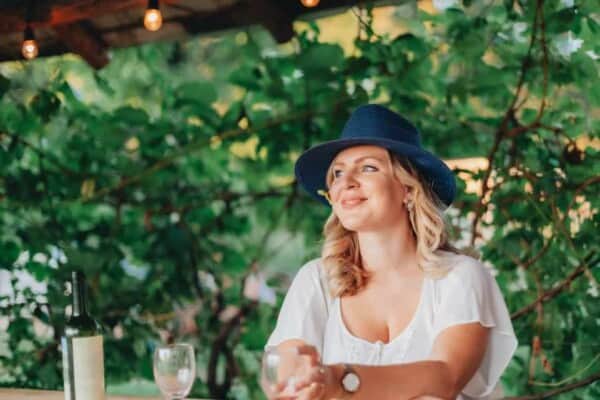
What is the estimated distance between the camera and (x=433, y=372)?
6.02 feet

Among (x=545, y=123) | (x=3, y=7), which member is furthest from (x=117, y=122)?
(x=545, y=123)

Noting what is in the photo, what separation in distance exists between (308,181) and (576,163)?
133 centimetres

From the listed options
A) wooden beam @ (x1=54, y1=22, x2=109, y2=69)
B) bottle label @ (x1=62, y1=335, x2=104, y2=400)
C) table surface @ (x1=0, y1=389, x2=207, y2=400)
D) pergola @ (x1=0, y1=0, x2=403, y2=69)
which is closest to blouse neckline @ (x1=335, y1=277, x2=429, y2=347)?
table surface @ (x1=0, y1=389, x2=207, y2=400)

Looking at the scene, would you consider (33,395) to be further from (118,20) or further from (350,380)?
(118,20)

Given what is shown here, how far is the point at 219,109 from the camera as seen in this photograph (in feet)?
12.3

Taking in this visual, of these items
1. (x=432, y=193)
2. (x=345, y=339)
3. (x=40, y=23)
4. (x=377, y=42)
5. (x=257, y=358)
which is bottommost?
(x=257, y=358)

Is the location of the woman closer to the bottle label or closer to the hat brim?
the hat brim

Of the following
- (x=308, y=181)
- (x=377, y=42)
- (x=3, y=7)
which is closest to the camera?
(x=308, y=181)

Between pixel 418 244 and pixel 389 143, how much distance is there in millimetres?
296

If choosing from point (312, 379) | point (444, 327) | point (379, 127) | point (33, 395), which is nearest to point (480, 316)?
point (444, 327)

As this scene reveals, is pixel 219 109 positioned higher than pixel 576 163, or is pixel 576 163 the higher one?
pixel 219 109

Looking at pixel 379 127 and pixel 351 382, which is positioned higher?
pixel 379 127

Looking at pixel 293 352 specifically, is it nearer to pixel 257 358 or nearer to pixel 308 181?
pixel 308 181

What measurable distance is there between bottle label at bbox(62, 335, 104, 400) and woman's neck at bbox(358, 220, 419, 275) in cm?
84
